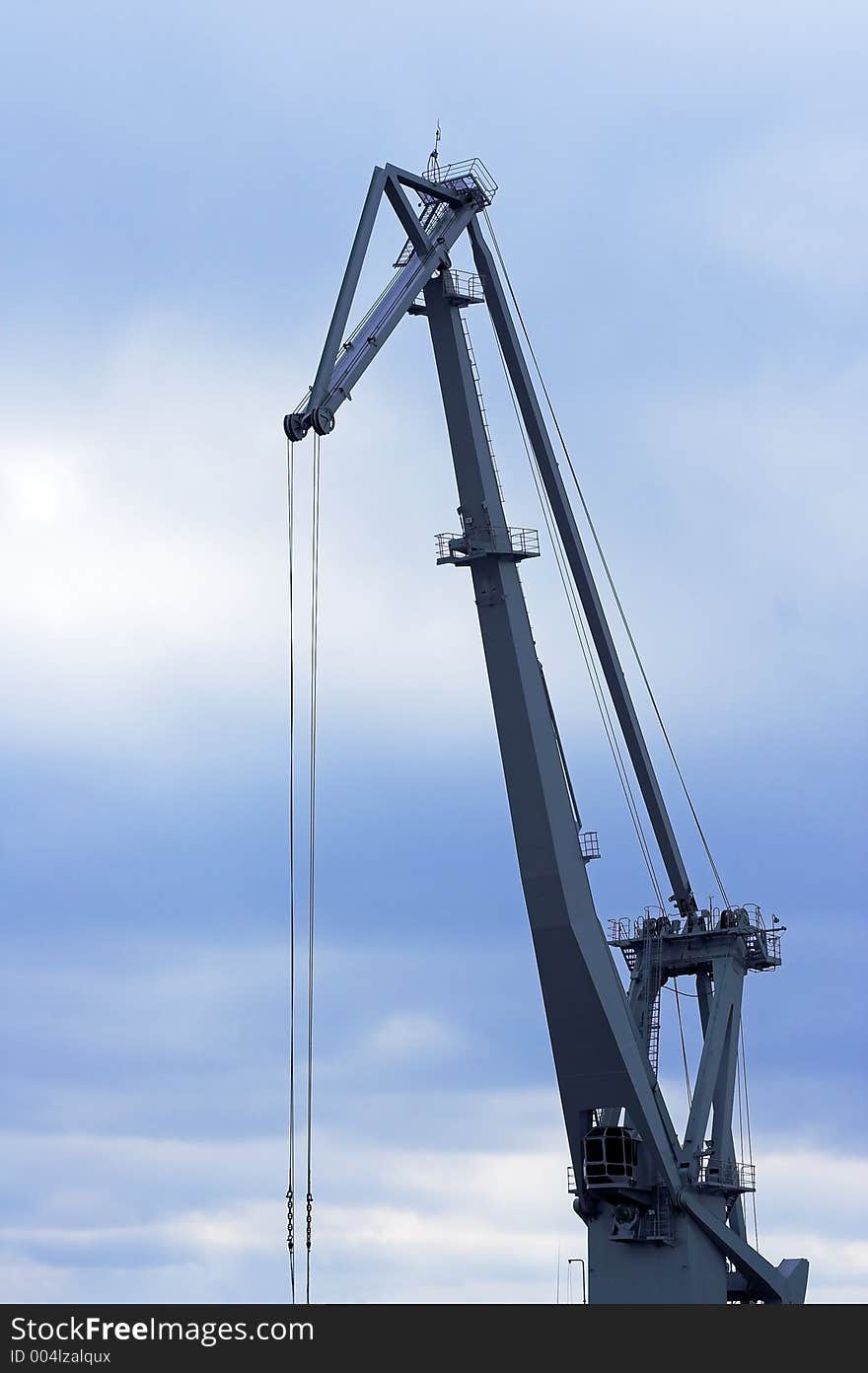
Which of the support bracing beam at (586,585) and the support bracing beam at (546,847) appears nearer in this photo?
the support bracing beam at (546,847)

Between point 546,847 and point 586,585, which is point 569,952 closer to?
point 546,847

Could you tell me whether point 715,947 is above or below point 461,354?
below

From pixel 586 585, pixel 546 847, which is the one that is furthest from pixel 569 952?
pixel 586 585

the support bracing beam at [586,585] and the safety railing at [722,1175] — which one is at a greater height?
the support bracing beam at [586,585]

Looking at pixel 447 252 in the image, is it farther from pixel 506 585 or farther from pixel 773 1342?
pixel 773 1342

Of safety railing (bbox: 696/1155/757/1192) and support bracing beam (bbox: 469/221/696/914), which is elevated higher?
support bracing beam (bbox: 469/221/696/914)

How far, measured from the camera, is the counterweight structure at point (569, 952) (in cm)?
4503

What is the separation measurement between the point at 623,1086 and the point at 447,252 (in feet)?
63.8

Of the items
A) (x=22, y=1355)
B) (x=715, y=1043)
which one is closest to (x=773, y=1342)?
(x=715, y=1043)

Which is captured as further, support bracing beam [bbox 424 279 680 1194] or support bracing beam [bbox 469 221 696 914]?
support bracing beam [bbox 469 221 696 914]

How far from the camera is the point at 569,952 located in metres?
44.9

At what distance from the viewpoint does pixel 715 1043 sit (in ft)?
160

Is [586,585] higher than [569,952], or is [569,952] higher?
[586,585]

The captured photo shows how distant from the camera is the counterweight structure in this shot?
148 ft
